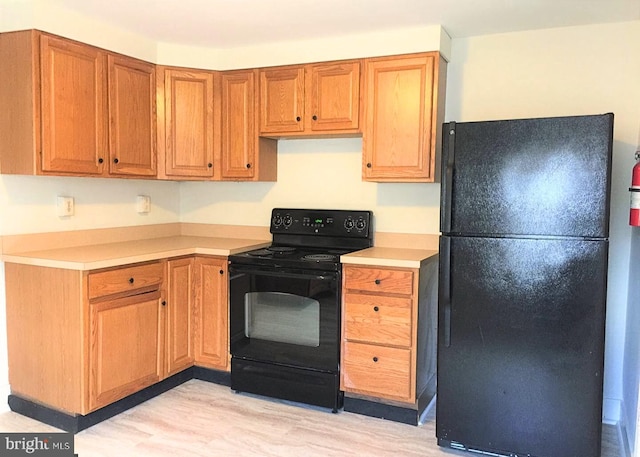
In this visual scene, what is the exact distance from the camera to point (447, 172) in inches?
90.8

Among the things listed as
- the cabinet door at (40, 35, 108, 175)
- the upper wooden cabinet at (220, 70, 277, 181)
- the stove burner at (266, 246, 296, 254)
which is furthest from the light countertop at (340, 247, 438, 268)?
the cabinet door at (40, 35, 108, 175)

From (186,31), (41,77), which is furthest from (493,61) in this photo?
(41,77)

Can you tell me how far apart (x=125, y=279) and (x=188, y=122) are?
1127 mm

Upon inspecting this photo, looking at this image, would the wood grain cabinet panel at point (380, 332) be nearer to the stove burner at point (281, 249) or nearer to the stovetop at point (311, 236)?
the stovetop at point (311, 236)

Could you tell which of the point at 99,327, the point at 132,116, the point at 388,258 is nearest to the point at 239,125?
the point at 132,116

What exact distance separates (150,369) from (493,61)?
260cm

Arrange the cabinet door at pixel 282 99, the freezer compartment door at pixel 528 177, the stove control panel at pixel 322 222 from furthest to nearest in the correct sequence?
the stove control panel at pixel 322 222 → the cabinet door at pixel 282 99 → the freezer compartment door at pixel 528 177

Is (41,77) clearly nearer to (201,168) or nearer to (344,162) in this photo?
(201,168)

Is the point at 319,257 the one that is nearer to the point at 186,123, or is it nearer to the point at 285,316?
the point at 285,316

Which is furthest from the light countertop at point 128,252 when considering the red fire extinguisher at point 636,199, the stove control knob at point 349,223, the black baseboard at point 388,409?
the red fire extinguisher at point 636,199

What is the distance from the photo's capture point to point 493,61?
2.91 m

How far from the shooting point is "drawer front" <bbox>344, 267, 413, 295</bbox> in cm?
265

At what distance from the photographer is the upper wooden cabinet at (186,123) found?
3234 mm

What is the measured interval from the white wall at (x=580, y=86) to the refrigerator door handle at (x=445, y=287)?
101 centimetres
